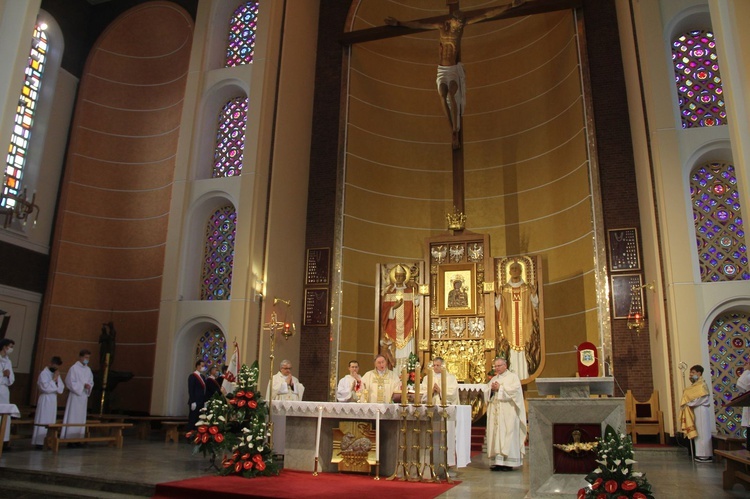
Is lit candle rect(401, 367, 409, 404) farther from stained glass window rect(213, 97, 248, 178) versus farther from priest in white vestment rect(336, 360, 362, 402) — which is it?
stained glass window rect(213, 97, 248, 178)

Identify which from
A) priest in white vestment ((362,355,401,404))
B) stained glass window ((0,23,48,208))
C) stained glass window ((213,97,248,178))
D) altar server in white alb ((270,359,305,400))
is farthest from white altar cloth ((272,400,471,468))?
stained glass window ((0,23,48,208))

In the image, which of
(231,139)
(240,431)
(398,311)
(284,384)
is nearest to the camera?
(240,431)

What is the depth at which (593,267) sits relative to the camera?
43.2 ft

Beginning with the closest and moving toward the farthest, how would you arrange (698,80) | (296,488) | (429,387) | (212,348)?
(296,488) → (429,387) → (698,80) → (212,348)

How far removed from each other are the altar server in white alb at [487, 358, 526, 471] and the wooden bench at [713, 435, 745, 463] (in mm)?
3192

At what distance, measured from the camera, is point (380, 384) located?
9523 millimetres

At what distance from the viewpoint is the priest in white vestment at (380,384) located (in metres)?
9.45

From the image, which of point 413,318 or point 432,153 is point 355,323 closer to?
point 413,318

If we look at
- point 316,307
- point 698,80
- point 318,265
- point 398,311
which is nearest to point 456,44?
point 698,80

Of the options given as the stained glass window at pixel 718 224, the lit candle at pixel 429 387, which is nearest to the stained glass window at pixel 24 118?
the lit candle at pixel 429 387

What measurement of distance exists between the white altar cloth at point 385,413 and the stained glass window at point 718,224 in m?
6.03

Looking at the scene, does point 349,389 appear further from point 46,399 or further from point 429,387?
point 46,399

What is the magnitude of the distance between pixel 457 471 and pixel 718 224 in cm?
708

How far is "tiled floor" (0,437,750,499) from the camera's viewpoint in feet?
22.3
